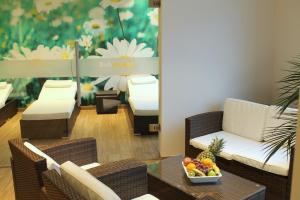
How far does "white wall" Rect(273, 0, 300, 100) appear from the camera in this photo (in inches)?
149

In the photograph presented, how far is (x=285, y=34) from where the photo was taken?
13.0 feet

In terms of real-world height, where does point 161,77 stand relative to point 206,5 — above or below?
below

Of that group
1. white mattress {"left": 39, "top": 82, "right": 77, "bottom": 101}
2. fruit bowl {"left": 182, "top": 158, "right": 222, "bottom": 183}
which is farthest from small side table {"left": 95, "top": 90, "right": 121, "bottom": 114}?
fruit bowl {"left": 182, "top": 158, "right": 222, "bottom": 183}

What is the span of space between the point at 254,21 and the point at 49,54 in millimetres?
4135

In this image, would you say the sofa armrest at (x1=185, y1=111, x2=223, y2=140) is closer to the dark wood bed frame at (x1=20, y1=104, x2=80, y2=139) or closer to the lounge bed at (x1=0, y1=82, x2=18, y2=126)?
the dark wood bed frame at (x1=20, y1=104, x2=80, y2=139)

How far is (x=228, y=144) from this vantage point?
10.9 feet

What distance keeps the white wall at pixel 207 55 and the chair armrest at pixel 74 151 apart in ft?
4.10

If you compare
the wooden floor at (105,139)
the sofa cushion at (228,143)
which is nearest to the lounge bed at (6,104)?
the wooden floor at (105,139)

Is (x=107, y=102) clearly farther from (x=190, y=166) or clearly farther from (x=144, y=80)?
(x=190, y=166)

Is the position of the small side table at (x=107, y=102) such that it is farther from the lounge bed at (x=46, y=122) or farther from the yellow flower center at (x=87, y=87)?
the lounge bed at (x=46, y=122)

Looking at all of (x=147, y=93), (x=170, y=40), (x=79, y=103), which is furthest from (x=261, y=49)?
(x=79, y=103)

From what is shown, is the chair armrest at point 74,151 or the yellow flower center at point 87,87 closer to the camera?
the chair armrest at point 74,151

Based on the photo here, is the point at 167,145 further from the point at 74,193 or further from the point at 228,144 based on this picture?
the point at 74,193

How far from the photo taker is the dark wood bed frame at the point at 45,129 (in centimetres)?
486
